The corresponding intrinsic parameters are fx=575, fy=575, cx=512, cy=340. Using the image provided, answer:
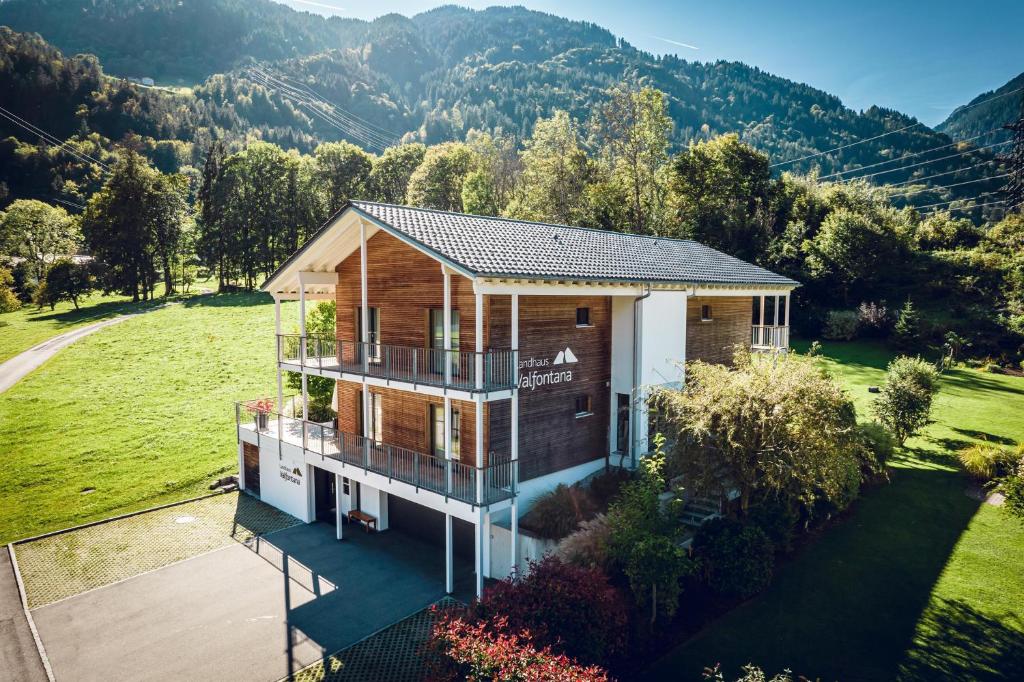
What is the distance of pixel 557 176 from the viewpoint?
4409 cm

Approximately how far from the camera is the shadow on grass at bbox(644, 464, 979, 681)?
10844 millimetres

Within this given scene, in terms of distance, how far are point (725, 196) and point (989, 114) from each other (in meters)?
101

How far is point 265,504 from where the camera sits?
65.1ft

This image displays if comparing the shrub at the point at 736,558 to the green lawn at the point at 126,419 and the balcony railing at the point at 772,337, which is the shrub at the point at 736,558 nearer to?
the balcony railing at the point at 772,337

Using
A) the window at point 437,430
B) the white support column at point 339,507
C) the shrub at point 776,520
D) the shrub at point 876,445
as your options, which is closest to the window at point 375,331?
the window at point 437,430

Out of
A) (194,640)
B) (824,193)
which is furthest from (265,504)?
(824,193)

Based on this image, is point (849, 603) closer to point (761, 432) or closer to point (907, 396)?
point (761, 432)

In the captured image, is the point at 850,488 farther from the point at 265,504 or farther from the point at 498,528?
the point at 265,504

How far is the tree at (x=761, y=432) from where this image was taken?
12781mm

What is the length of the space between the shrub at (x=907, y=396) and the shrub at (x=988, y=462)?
1.96m

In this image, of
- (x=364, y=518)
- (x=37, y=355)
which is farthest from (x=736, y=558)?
(x=37, y=355)

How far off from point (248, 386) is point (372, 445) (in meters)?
17.1

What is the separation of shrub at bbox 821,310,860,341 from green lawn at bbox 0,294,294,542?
113ft

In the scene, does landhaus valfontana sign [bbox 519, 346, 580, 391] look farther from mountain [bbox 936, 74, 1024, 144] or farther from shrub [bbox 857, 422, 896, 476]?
mountain [bbox 936, 74, 1024, 144]
